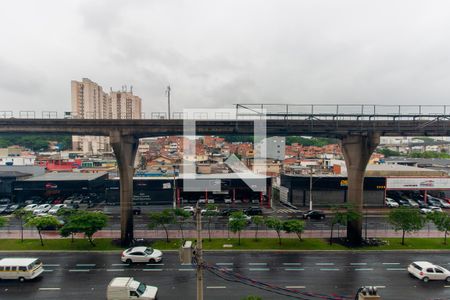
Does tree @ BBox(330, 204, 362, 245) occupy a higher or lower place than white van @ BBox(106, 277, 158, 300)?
higher

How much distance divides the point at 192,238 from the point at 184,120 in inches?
528

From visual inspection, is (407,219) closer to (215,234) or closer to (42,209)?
(215,234)

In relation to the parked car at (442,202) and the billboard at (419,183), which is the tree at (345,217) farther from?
the parked car at (442,202)

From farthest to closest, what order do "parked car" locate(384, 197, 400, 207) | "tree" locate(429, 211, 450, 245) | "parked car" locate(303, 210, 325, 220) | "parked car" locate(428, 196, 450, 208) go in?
"parked car" locate(384, 197, 400, 207) → "parked car" locate(428, 196, 450, 208) → "parked car" locate(303, 210, 325, 220) → "tree" locate(429, 211, 450, 245)

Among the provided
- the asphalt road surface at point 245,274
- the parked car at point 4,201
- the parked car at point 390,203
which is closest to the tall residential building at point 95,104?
the parked car at point 4,201

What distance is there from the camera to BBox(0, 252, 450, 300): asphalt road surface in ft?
64.6

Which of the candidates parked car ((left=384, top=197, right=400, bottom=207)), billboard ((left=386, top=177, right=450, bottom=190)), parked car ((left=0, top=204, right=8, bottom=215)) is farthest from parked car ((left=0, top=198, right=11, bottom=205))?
billboard ((left=386, top=177, right=450, bottom=190))

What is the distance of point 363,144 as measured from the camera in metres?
30.4

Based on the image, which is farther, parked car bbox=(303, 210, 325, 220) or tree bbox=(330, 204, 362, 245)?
parked car bbox=(303, 210, 325, 220)

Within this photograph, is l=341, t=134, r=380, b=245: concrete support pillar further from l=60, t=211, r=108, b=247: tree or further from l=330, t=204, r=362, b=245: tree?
l=60, t=211, r=108, b=247: tree

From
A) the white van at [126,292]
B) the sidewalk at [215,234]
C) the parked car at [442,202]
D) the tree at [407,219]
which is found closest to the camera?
the white van at [126,292]

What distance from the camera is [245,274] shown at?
22469 mm

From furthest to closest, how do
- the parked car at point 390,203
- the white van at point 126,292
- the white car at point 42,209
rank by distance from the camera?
the parked car at point 390,203, the white car at point 42,209, the white van at point 126,292

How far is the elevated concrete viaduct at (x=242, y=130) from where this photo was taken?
97.6ft
